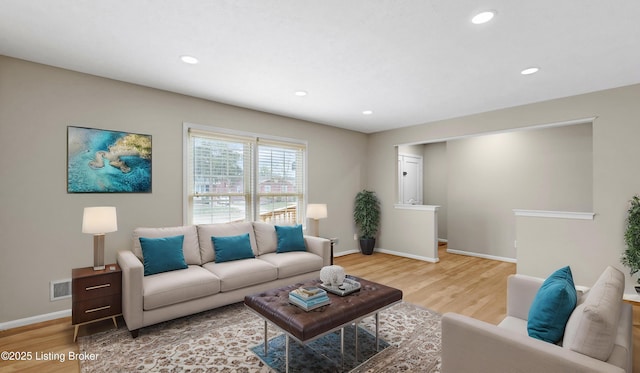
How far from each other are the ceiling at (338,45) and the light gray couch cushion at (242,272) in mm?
2182

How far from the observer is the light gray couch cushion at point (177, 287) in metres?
2.72

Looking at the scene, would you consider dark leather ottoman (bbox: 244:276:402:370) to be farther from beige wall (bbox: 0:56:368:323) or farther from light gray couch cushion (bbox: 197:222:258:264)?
beige wall (bbox: 0:56:368:323)

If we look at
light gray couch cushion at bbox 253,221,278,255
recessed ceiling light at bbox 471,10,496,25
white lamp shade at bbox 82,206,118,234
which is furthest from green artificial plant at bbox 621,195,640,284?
white lamp shade at bbox 82,206,118,234

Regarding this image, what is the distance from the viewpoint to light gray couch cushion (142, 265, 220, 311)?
2723mm

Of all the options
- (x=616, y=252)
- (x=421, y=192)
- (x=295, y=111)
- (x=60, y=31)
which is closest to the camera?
(x=60, y=31)

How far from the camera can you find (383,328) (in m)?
2.87

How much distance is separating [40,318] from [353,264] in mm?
4177

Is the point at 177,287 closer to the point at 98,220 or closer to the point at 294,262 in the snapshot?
the point at 98,220

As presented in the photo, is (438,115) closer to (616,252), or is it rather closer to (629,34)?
(629,34)

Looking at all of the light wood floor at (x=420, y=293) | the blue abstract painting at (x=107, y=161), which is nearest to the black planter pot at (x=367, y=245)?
the light wood floor at (x=420, y=293)

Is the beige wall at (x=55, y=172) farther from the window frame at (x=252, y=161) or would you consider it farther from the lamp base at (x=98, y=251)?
the lamp base at (x=98, y=251)

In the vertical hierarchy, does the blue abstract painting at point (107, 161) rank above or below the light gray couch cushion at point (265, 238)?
above

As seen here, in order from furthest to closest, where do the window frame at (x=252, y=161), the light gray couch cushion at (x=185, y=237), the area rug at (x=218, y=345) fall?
the window frame at (x=252, y=161) → the light gray couch cushion at (x=185, y=237) → the area rug at (x=218, y=345)

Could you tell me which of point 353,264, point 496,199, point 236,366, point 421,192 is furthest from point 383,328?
point 421,192
